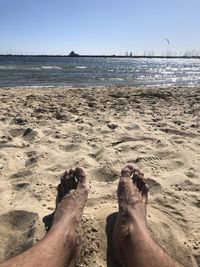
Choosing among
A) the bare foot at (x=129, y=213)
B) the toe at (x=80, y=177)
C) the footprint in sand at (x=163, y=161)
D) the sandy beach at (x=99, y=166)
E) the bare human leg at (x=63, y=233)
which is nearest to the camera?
the bare human leg at (x=63, y=233)

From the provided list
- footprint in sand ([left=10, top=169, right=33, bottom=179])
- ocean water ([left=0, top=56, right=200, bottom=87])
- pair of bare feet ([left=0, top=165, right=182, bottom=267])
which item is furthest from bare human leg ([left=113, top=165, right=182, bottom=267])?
ocean water ([left=0, top=56, right=200, bottom=87])

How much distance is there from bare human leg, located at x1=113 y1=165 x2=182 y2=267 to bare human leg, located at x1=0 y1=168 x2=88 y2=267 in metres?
0.24

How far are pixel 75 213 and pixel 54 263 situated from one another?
0.55 metres

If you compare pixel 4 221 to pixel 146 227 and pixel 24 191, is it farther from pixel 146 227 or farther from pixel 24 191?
pixel 146 227

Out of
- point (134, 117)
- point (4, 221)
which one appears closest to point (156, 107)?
point (134, 117)

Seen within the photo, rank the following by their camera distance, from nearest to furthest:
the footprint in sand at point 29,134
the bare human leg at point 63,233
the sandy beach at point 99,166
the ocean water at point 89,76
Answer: the bare human leg at point 63,233, the sandy beach at point 99,166, the footprint in sand at point 29,134, the ocean water at point 89,76

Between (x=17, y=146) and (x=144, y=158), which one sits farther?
(x=17, y=146)

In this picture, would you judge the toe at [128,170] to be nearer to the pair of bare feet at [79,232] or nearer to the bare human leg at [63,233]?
the pair of bare feet at [79,232]

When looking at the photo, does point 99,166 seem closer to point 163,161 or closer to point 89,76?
point 163,161

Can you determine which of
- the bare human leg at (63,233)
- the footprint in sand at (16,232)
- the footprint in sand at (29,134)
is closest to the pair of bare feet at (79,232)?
the bare human leg at (63,233)

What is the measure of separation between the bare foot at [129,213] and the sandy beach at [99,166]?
0.08 meters

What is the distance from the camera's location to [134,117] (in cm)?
476

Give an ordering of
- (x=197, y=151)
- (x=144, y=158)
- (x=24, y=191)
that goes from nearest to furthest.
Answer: (x=24, y=191)
(x=144, y=158)
(x=197, y=151)

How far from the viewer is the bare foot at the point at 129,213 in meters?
1.86
